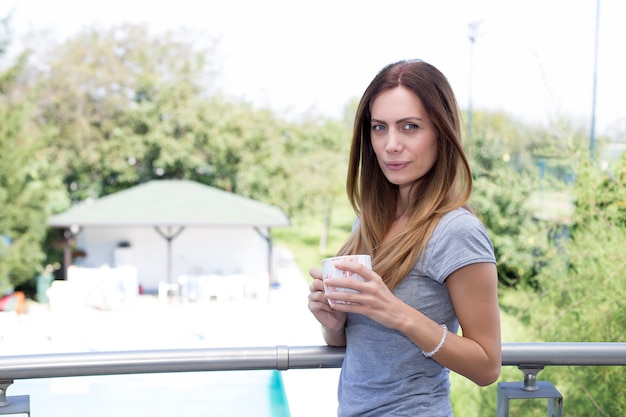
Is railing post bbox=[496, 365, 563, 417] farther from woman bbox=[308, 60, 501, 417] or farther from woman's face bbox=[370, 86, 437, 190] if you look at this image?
woman's face bbox=[370, 86, 437, 190]

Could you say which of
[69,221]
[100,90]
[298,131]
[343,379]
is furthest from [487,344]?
[298,131]

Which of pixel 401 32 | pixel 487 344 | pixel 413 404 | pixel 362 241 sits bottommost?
pixel 413 404

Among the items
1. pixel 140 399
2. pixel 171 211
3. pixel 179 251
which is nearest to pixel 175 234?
pixel 171 211

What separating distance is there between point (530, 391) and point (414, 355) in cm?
42

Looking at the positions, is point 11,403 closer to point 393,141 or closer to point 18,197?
point 393,141

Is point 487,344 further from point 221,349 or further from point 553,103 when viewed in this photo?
point 553,103

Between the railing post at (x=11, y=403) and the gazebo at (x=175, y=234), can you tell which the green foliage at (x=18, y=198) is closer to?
the gazebo at (x=175, y=234)

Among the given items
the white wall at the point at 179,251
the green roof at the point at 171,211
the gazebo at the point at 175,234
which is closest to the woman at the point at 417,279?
the green roof at the point at 171,211

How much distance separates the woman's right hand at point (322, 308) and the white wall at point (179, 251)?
16320 mm

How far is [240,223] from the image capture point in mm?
16516

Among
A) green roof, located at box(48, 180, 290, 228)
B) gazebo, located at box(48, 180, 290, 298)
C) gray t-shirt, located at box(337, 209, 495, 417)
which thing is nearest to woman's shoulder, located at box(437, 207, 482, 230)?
gray t-shirt, located at box(337, 209, 495, 417)

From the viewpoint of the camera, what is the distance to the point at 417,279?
115 cm

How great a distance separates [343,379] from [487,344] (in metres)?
0.32

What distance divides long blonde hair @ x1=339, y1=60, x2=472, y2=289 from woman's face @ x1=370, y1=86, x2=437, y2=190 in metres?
0.01
